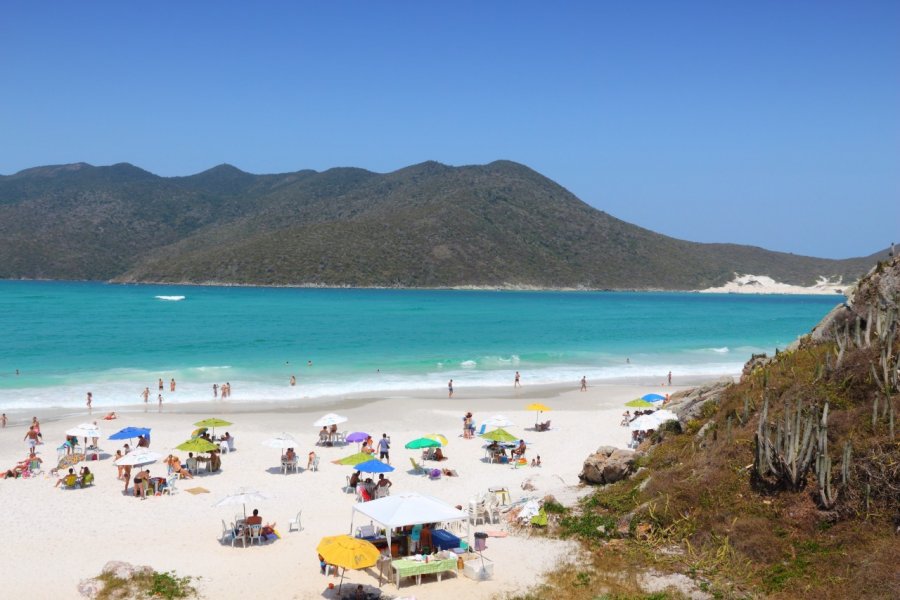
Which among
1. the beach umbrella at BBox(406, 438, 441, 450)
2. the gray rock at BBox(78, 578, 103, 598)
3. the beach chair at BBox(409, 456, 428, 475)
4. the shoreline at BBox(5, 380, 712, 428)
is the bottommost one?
the shoreline at BBox(5, 380, 712, 428)

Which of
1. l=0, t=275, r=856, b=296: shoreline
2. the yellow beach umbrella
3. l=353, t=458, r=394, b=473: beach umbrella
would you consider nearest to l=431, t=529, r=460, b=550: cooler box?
l=353, t=458, r=394, b=473: beach umbrella

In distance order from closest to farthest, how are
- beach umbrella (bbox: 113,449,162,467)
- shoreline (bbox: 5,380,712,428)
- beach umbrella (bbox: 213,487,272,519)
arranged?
beach umbrella (bbox: 213,487,272,519)
beach umbrella (bbox: 113,449,162,467)
shoreline (bbox: 5,380,712,428)

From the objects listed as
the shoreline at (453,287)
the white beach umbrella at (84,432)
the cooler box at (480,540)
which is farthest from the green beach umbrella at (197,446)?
the shoreline at (453,287)

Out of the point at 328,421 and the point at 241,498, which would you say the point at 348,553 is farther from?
the point at 328,421

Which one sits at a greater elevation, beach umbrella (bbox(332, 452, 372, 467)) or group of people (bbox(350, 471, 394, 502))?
beach umbrella (bbox(332, 452, 372, 467))

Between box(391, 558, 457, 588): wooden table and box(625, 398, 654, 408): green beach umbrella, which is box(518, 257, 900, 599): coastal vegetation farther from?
box(625, 398, 654, 408): green beach umbrella

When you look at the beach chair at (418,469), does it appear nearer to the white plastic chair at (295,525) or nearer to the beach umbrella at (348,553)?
the white plastic chair at (295,525)
